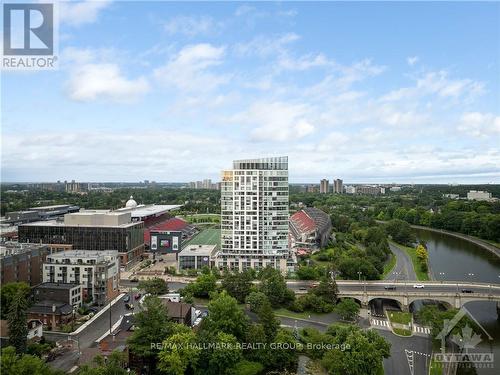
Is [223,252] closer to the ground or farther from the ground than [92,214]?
closer to the ground

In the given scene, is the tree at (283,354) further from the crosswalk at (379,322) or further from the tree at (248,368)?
the crosswalk at (379,322)

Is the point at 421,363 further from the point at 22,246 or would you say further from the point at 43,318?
the point at 22,246

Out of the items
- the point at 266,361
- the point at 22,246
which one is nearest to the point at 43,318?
the point at 22,246

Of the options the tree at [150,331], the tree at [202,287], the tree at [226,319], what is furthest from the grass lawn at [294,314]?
the tree at [150,331]

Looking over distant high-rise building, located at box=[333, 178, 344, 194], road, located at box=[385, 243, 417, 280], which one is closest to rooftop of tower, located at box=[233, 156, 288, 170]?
road, located at box=[385, 243, 417, 280]

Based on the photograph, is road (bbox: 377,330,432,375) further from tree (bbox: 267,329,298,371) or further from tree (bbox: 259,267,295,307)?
tree (bbox: 259,267,295,307)
